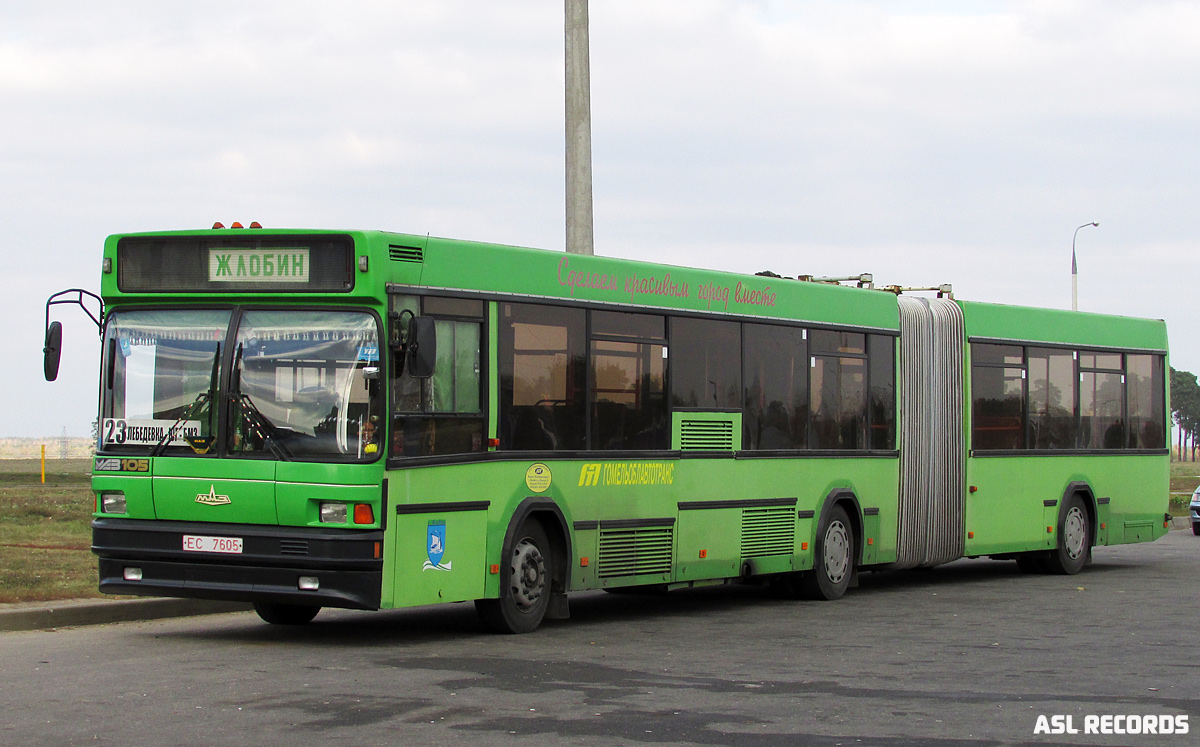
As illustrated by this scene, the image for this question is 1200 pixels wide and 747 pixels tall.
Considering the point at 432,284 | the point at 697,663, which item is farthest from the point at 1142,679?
the point at 432,284

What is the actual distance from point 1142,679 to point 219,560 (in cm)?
619

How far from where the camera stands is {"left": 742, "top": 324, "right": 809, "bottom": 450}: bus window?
1563cm

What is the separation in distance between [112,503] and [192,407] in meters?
0.95

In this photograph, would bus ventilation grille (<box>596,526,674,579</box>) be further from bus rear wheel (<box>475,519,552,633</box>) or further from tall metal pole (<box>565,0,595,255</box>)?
tall metal pole (<box>565,0,595,255</box>)

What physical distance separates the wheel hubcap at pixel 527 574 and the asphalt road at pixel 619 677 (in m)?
0.34

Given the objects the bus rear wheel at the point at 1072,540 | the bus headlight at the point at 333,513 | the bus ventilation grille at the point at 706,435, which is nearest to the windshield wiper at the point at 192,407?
the bus headlight at the point at 333,513

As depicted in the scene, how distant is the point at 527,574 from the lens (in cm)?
1276

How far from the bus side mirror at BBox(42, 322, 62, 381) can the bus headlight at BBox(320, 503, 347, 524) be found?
2.37m

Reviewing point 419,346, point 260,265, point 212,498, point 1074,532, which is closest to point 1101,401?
point 1074,532

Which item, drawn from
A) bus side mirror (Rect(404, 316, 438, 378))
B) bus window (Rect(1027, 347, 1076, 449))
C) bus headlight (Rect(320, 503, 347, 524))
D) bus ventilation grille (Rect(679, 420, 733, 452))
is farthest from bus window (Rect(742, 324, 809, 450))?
bus headlight (Rect(320, 503, 347, 524))

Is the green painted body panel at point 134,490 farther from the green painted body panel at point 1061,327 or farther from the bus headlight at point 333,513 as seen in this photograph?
the green painted body panel at point 1061,327

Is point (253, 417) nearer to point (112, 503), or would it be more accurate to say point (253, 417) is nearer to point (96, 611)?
point (112, 503)

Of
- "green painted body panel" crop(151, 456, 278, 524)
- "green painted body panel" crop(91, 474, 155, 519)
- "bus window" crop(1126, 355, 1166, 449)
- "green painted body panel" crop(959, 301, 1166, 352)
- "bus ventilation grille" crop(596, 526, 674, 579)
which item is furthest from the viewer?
"bus window" crop(1126, 355, 1166, 449)

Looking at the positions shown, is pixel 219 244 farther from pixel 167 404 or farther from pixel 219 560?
pixel 219 560
